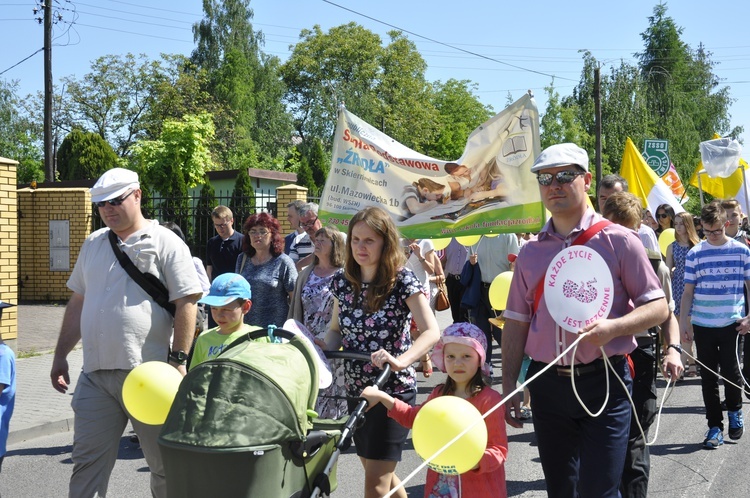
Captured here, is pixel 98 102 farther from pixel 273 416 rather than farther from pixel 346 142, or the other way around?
pixel 273 416

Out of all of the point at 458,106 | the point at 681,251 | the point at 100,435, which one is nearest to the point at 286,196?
the point at 681,251

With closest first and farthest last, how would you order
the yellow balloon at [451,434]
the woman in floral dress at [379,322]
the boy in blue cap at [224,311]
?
the yellow balloon at [451,434] → the woman in floral dress at [379,322] → the boy in blue cap at [224,311]

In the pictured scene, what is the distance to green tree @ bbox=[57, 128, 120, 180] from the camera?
35.9 m

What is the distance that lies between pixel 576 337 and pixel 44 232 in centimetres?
1761

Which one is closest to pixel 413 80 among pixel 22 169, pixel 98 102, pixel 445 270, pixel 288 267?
pixel 98 102

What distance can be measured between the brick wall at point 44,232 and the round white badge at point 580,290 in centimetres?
1693

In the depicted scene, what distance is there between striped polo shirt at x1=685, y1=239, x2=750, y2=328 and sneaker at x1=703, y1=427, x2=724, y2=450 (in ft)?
2.89

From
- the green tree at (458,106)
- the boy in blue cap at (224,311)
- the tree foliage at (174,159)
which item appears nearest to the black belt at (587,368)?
the boy in blue cap at (224,311)

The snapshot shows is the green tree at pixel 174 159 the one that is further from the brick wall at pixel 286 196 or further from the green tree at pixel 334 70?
the green tree at pixel 334 70

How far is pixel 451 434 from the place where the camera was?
3.28 meters

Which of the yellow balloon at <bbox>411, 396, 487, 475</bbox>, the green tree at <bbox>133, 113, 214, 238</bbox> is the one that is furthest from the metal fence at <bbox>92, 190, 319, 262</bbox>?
the yellow balloon at <bbox>411, 396, 487, 475</bbox>

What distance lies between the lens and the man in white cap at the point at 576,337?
147 inches

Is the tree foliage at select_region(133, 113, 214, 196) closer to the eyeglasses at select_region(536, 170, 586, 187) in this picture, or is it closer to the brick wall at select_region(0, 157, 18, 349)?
the brick wall at select_region(0, 157, 18, 349)

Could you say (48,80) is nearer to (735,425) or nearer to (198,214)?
(198,214)
